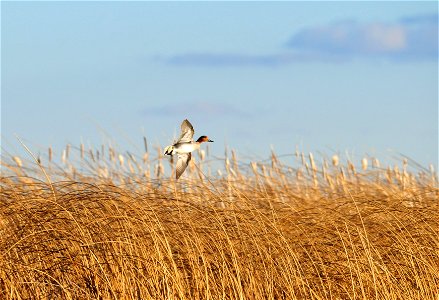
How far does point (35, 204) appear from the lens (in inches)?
276

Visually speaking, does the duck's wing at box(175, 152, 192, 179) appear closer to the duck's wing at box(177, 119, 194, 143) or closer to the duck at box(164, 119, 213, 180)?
the duck at box(164, 119, 213, 180)

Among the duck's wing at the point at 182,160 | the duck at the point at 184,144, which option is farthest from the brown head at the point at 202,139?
the duck's wing at the point at 182,160

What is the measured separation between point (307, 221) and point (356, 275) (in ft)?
4.90

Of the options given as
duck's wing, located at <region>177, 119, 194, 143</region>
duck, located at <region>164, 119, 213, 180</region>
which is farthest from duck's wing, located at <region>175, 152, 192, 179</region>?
duck's wing, located at <region>177, 119, 194, 143</region>

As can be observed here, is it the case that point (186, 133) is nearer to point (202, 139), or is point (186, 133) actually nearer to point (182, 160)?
point (202, 139)

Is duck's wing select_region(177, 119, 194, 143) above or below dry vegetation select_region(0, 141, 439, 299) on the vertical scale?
above

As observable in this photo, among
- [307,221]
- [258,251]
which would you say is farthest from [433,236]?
[258,251]

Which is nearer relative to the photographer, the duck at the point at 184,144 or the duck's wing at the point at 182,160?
the duck at the point at 184,144

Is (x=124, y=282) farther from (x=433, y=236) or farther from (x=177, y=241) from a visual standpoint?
(x=433, y=236)

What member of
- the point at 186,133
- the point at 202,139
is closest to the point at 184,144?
the point at 186,133

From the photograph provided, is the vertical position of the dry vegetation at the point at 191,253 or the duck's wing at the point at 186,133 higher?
the duck's wing at the point at 186,133

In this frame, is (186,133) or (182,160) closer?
(186,133)

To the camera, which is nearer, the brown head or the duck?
the duck

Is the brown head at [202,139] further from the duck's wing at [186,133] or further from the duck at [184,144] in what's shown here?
the duck's wing at [186,133]
